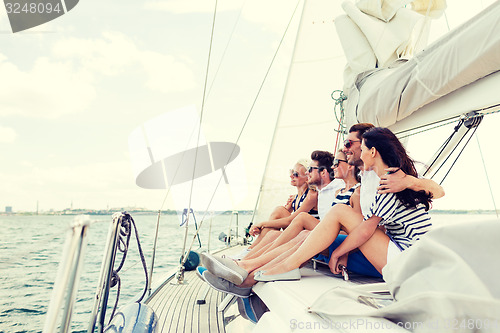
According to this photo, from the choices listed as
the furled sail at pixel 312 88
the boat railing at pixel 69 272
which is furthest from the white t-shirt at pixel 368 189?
the furled sail at pixel 312 88

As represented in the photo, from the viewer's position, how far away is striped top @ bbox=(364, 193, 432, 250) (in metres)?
1.27

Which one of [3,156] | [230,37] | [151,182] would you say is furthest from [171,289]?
[3,156]

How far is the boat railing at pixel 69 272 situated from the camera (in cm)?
72

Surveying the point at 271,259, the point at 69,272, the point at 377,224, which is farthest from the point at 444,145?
the point at 69,272

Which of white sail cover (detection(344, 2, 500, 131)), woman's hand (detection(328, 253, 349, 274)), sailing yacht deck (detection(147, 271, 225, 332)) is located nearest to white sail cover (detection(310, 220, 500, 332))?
woman's hand (detection(328, 253, 349, 274))

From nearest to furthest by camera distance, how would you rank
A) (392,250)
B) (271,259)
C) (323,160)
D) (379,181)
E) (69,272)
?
(69,272), (392,250), (379,181), (271,259), (323,160)

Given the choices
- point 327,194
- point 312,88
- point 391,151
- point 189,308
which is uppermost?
point 312,88

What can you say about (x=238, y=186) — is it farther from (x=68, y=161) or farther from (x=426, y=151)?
(x=68, y=161)

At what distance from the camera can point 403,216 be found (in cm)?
130

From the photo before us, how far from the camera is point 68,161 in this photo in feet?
84.9

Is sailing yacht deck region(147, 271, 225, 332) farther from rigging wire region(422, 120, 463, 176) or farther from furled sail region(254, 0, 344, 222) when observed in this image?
furled sail region(254, 0, 344, 222)

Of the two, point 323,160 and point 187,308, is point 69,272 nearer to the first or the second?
point 187,308

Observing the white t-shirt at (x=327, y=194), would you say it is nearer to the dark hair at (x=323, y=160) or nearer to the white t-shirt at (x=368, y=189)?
the dark hair at (x=323, y=160)

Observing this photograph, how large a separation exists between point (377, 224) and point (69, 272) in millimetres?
1039
